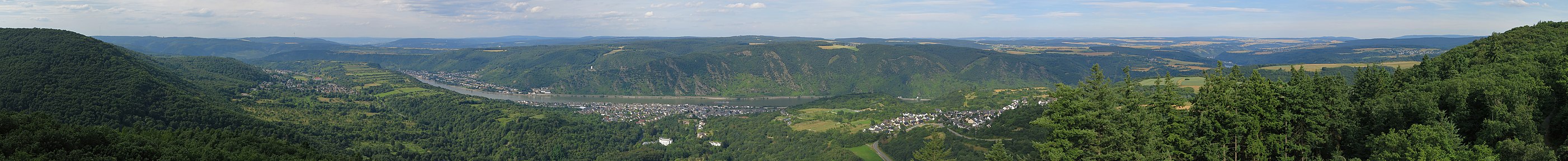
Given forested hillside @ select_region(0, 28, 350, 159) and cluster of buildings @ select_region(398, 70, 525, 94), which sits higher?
forested hillside @ select_region(0, 28, 350, 159)

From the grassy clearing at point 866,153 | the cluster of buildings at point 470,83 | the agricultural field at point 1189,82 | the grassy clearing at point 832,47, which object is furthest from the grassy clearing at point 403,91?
the agricultural field at point 1189,82

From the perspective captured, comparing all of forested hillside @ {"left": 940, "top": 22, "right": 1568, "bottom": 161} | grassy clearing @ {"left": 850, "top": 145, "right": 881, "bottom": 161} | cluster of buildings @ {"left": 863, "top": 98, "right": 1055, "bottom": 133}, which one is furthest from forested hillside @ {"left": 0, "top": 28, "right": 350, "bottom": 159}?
cluster of buildings @ {"left": 863, "top": 98, "right": 1055, "bottom": 133}

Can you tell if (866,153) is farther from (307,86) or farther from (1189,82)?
(307,86)

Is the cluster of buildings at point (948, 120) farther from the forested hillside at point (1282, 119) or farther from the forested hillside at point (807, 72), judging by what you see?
the forested hillside at point (807, 72)

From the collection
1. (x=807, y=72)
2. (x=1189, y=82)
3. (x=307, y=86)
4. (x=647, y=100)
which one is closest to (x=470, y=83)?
(x=647, y=100)

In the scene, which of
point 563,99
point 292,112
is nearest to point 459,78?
point 563,99

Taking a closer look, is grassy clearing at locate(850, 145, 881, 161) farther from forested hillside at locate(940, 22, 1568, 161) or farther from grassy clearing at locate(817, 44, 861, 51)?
grassy clearing at locate(817, 44, 861, 51)
